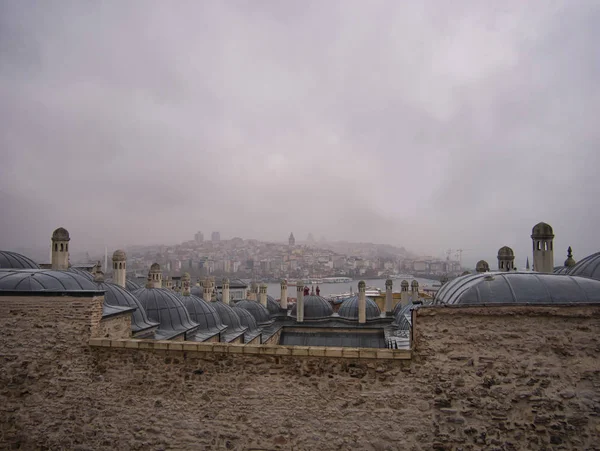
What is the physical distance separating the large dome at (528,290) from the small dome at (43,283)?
5.97 meters

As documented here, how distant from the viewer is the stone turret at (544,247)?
10.8m

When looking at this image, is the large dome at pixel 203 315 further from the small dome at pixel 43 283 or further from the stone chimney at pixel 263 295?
the stone chimney at pixel 263 295

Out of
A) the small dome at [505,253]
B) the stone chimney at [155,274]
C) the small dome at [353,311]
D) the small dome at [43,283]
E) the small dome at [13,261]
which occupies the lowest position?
the small dome at [353,311]

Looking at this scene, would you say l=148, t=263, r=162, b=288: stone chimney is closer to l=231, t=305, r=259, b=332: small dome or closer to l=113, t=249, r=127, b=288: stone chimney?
l=113, t=249, r=127, b=288: stone chimney

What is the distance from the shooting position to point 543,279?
5.88 metres

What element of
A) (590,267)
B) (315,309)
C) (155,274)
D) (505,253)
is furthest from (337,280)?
(590,267)

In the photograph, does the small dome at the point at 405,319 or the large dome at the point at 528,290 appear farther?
the small dome at the point at 405,319

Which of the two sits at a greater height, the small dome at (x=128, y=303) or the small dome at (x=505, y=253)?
the small dome at (x=505, y=253)

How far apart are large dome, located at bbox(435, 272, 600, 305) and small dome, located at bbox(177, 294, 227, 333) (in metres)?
10.7

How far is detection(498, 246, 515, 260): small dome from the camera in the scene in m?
16.5

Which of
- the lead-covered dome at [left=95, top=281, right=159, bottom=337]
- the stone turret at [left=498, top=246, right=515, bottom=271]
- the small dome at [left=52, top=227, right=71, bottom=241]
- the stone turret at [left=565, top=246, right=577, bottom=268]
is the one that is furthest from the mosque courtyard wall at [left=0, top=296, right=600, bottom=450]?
the stone turret at [left=565, top=246, right=577, bottom=268]

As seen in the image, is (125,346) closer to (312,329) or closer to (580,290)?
(580,290)

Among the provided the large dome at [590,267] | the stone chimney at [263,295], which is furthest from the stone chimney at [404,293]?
the large dome at [590,267]

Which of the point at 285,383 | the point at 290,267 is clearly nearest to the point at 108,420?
the point at 285,383
